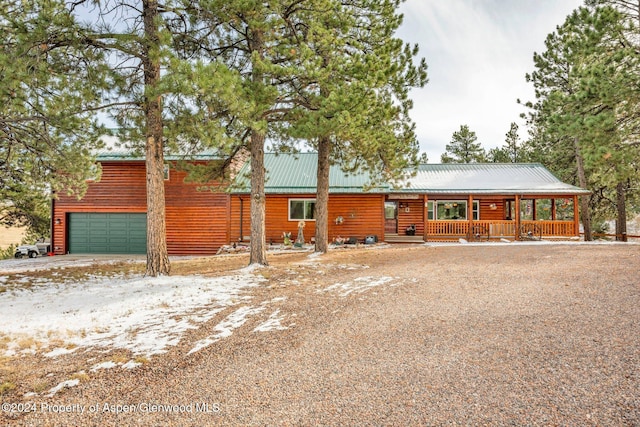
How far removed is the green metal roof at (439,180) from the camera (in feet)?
56.7

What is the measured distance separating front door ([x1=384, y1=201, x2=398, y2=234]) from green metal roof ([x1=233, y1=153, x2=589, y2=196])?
8.45ft

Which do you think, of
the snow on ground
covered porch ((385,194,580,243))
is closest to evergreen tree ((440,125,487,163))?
covered porch ((385,194,580,243))

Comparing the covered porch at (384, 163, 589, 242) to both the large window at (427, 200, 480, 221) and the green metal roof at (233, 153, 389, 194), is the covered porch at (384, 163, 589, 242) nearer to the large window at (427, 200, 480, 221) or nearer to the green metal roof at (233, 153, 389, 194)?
the large window at (427, 200, 480, 221)

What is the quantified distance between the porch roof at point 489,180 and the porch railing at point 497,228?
160cm

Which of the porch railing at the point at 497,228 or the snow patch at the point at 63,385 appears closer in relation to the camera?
the snow patch at the point at 63,385

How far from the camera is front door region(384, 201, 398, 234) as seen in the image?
20672mm

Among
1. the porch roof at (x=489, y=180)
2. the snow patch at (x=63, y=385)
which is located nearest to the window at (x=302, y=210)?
the porch roof at (x=489, y=180)

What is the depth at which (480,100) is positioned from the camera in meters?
17.2

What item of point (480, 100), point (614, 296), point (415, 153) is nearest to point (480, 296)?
point (614, 296)

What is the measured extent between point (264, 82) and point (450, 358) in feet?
25.3

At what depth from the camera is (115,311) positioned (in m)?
5.66

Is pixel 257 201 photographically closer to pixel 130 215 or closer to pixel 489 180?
pixel 130 215

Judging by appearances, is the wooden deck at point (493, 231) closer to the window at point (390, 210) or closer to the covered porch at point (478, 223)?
the covered porch at point (478, 223)

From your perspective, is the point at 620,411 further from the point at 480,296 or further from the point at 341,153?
the point at 341,153
